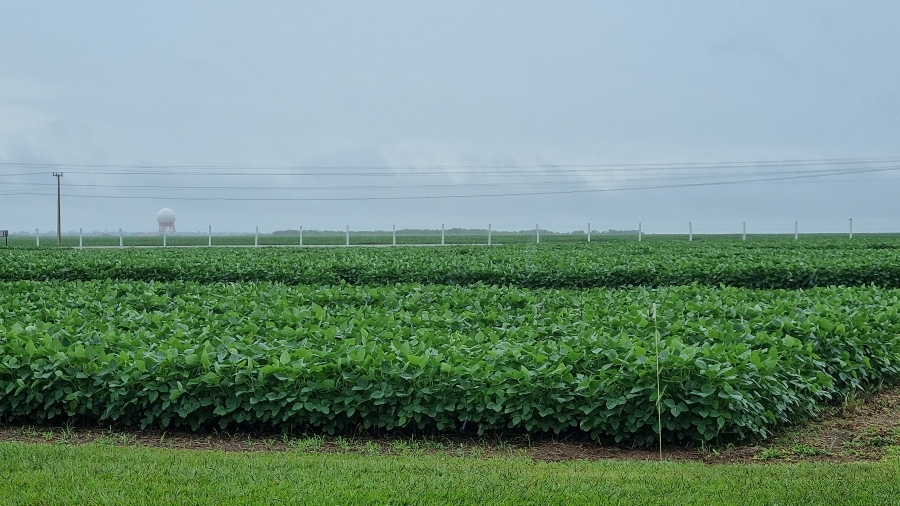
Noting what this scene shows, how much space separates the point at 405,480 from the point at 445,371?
1510 mm

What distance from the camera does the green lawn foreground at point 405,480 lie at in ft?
15.5

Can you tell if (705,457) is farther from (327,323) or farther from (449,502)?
(327,323)

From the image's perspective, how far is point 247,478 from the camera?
16.5ft

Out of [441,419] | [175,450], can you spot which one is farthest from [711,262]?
[175,450]

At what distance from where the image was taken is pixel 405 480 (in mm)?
5000

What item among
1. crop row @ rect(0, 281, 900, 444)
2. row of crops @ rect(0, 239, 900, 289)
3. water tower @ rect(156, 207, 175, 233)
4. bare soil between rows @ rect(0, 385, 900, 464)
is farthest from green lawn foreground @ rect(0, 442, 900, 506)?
water tower @ rect(156, 207, 175, 233)

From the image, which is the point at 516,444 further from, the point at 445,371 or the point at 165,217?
the point at 165,217

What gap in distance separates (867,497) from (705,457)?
1.29 metres

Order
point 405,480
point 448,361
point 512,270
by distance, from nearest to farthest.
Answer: point 405,480
point 448,361
point 512,270

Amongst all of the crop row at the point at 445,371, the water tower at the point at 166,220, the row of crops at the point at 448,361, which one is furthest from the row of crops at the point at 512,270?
the water tower at the point at 166,220

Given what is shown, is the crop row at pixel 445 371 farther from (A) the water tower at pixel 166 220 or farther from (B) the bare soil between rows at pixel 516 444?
(A) the water tower at pixel 166 220

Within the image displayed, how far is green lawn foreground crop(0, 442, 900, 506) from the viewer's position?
15.5 ft

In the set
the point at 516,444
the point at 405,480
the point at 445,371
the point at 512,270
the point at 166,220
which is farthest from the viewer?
the point at 166,220

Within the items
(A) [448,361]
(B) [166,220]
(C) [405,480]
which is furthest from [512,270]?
(B) [166,220]
